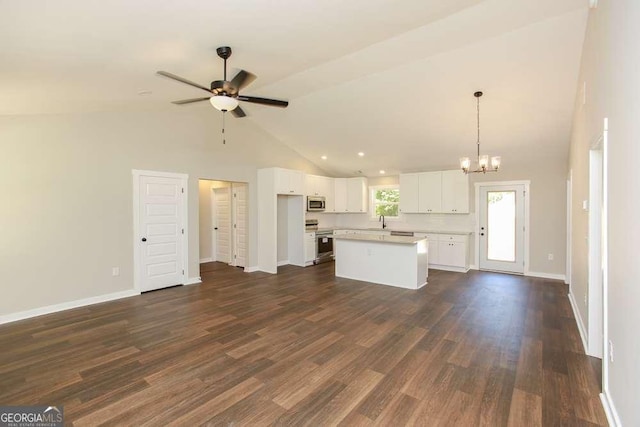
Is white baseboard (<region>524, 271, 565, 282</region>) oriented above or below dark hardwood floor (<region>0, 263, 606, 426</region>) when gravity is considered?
above

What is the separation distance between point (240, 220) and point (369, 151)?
351 centimetres

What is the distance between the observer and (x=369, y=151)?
7125 millimetres

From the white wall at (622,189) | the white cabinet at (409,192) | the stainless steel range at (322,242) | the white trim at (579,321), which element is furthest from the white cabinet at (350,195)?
the white wall at (622,189)

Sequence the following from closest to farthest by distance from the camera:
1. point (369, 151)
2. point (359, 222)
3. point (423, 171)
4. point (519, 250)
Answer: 1. point (519, 250)
2. point (369, 151)
3. point (423, 171)
4. point (359, 222)

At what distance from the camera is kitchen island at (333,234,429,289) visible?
538 cm

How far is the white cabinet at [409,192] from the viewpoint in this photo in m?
7.57

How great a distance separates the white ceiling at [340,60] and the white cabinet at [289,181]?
1.33m

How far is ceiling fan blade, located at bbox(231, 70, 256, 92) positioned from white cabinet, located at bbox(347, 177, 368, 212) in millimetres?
6000

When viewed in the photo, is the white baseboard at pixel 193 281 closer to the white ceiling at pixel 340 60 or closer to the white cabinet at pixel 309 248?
the white cabinet at pixel 309 248

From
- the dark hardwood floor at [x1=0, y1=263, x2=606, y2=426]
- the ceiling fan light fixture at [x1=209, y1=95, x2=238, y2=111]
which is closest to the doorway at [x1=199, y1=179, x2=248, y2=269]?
the dark hardwood floor at [x1=0, y1=263, x2=606, y2=426]

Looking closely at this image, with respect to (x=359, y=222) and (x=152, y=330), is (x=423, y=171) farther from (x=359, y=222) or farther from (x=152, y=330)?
(x=152, y=330)

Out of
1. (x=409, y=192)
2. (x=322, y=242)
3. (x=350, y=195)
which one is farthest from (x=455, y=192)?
(x=322, y=242)

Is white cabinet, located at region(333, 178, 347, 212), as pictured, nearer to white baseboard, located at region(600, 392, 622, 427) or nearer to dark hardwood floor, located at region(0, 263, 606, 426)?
dark hardwood floor, located at region(0, 263, 606, 426)

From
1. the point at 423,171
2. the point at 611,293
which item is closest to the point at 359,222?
the point at 423,171
